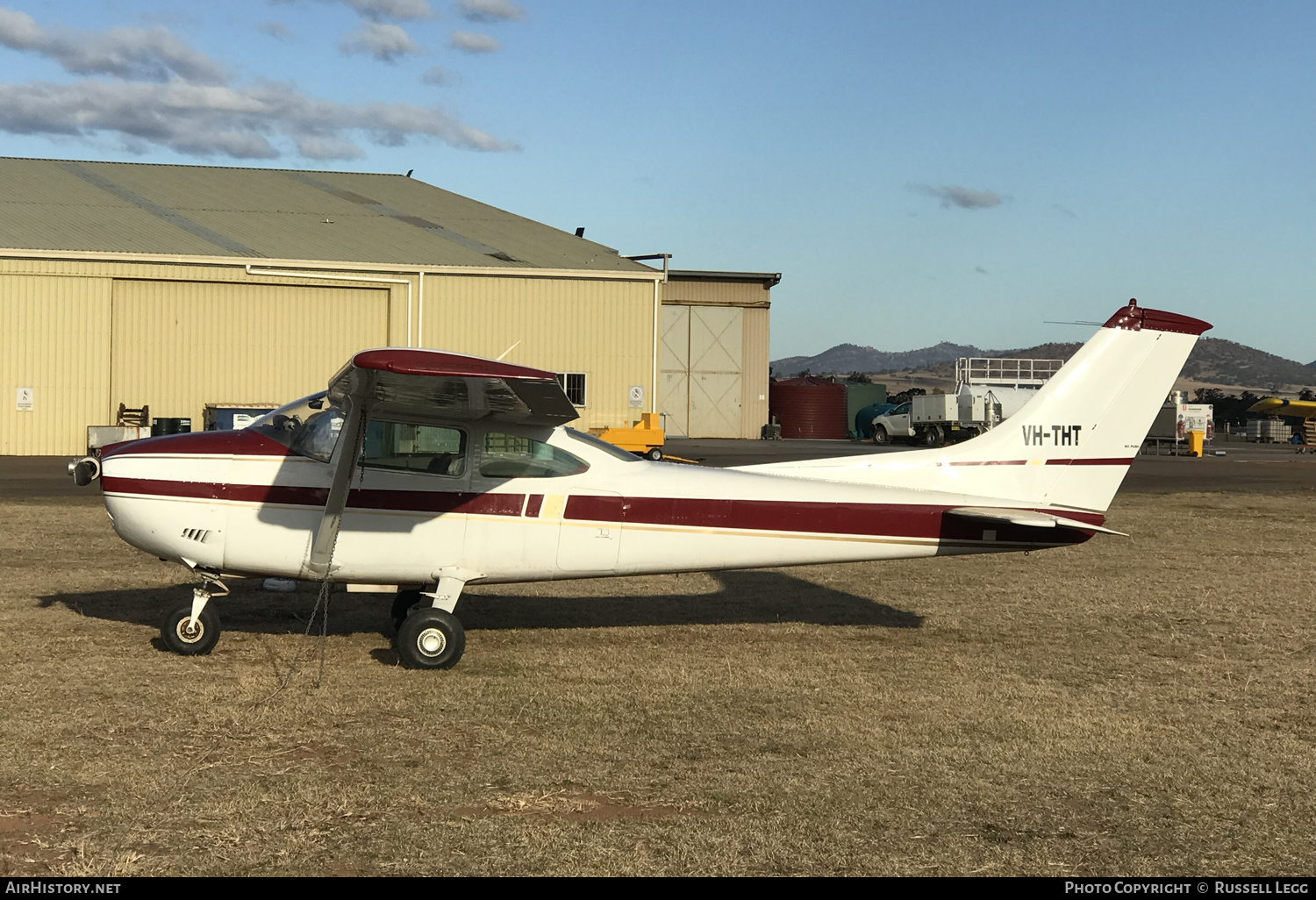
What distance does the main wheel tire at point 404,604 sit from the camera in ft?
32.4

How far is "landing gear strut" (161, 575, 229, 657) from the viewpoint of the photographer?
8.60 m

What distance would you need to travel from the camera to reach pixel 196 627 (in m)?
8.66

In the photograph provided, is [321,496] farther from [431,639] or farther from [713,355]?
[713,355]

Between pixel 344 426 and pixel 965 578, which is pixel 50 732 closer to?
pixel 344 426

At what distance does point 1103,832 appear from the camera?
522cm

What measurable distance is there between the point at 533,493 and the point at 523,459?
0.28m

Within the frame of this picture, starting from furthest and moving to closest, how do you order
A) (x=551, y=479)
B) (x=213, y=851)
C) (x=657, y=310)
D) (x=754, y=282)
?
(x=754, y=282) < (x=657, y=310) < (x=551, y=479) < (x=213, y=851)

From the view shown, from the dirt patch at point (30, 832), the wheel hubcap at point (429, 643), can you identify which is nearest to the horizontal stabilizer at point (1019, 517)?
the wheel hubcap at point (429, 643)

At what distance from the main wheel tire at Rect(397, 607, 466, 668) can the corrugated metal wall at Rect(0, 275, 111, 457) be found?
2807 centimetres

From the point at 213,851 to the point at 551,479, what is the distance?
454cm

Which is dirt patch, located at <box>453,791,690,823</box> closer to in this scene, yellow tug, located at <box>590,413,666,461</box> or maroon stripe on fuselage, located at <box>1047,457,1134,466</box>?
maroon stripe on fuselage, located at <box>1047,457,1134,466</box>

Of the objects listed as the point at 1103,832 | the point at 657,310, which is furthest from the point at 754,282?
the point at 1103,832

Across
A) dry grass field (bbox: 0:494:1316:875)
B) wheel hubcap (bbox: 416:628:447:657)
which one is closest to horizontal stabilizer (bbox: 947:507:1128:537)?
→ dry grass field (bbox: 0:494:1316:875)

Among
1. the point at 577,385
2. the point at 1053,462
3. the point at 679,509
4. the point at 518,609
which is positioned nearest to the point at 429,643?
the point at 679,509
